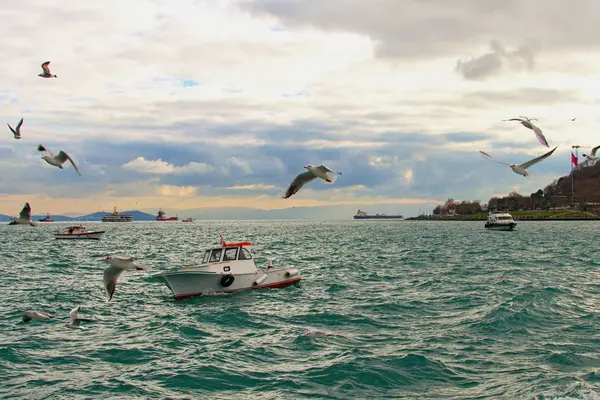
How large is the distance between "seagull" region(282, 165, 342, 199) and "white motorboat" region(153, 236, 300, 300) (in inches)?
617

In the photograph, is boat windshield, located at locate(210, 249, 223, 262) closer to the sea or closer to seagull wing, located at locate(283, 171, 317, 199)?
the sea

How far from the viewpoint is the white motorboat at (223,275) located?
3148cm

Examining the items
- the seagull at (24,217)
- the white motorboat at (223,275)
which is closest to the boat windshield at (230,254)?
the white motorboat at (223,275)

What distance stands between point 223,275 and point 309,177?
16363 mm

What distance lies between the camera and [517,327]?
23016 millimetres

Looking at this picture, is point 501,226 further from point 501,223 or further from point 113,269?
point 113,269

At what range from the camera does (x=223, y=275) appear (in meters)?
32.4

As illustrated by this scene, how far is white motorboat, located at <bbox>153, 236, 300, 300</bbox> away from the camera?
3148cm

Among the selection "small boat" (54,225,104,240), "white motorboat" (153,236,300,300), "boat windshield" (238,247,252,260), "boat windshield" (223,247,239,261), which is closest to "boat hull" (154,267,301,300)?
"white motorboat" (153,236,300,300)

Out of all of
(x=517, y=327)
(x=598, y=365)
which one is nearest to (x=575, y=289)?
(x=517, y=327)

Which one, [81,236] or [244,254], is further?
[81,236]

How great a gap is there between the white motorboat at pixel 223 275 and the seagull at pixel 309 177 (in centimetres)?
1567

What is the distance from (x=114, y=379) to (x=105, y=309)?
1243 cm

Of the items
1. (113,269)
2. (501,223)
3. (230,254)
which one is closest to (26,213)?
(113,269)
